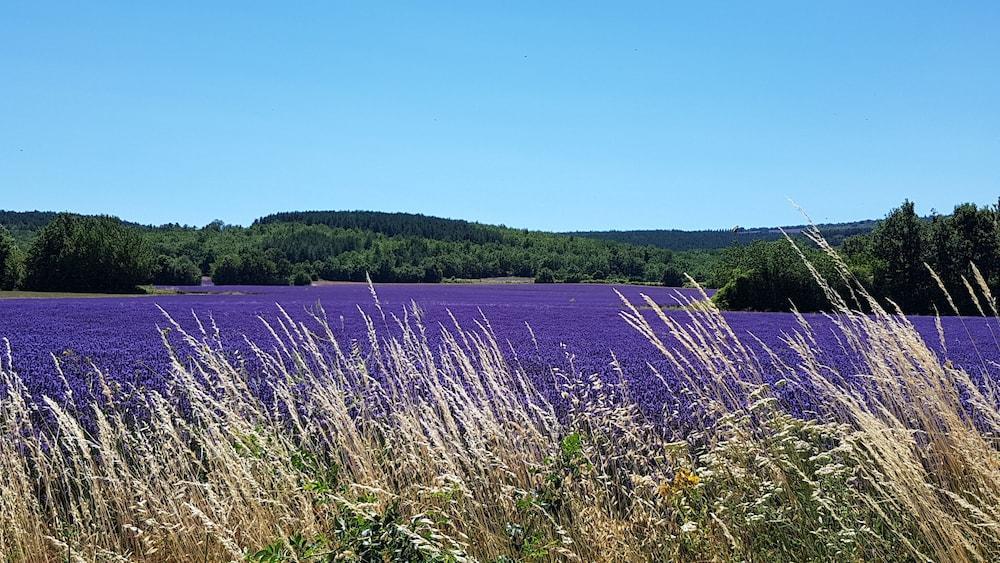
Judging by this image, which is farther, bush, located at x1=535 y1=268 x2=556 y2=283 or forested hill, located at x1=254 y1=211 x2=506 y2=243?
forested hill, located at x1=254 y1=211 x2=506 y2=243

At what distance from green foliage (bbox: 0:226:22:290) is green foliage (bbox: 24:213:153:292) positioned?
0.67 metres

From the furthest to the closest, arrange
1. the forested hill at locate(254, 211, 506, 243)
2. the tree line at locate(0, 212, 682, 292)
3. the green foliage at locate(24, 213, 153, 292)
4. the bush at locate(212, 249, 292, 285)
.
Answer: the forested hill at locate(254, 211, 506, 243) → the bush at locate(212, 249, 292, 285) → the tree line at locate(0, 212, 682, 292) → the green foliage at locate(24, 213, 153, 292)

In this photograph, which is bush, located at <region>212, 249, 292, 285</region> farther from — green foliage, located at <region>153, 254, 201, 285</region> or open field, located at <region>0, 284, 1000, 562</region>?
open field, located at <region>0, 284, 1000, 562</region>

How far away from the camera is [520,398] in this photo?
428 cm

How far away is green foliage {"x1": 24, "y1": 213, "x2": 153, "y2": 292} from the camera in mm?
48969

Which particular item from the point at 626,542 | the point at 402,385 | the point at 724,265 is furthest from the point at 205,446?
the point at 724,265

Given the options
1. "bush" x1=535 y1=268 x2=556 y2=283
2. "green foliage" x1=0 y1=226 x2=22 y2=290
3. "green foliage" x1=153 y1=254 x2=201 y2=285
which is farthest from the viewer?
"bush" x1=535 y1=268 x2=556 y2=283

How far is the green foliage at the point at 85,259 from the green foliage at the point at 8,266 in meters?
0.67

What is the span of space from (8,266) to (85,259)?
20.1 ft

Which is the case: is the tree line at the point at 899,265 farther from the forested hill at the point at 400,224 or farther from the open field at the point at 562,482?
the forested hill at the point at 400,224

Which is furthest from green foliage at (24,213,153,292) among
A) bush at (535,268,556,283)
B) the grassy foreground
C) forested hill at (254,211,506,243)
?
forested hill at (254,211,506,243)

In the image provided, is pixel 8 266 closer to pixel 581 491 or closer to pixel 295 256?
pixel 295 256

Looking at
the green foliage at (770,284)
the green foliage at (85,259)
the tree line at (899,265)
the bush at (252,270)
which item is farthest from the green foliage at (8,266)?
the green foliage at (770,284)

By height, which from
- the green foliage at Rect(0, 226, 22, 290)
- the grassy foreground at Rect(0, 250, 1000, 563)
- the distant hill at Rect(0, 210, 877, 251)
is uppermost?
the distant hill at Rect(0, 210, 877, 251)
